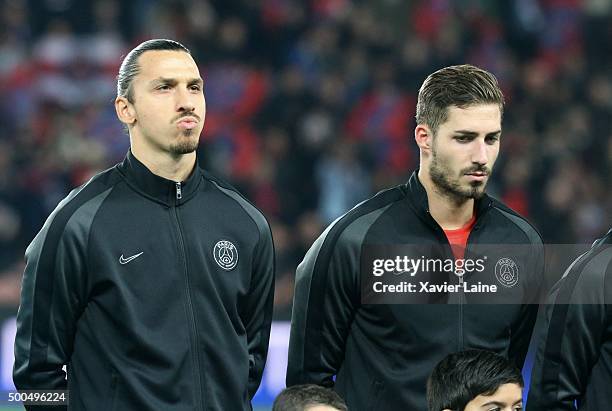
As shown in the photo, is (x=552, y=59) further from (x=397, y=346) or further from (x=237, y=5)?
(x=397, y=346)

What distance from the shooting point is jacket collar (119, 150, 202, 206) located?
14.9 ft

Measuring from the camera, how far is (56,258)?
435 cm

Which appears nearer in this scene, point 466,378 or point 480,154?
point 466,378

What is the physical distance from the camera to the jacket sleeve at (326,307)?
4707mm

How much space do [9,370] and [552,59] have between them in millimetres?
6696

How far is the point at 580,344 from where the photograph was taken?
4.42 metres

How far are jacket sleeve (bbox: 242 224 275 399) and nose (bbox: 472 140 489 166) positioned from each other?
78 cm

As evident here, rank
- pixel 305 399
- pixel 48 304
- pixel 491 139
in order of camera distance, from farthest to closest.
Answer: pixel 491 139
pixel 48 304
pixel 305 399

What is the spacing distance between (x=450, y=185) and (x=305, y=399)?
101 cm

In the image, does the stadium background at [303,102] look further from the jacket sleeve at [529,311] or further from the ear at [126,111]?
the ear at [126,111]

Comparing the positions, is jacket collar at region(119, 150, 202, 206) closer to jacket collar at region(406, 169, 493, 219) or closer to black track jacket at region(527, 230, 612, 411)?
jacket collar at region(406, 169, 493, 219)

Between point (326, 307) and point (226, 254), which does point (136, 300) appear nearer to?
point (226, 254)

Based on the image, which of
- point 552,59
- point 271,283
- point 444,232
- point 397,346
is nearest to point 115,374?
point 271,283

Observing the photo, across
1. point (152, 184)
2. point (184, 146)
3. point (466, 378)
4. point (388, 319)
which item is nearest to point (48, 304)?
point (152, 184)
